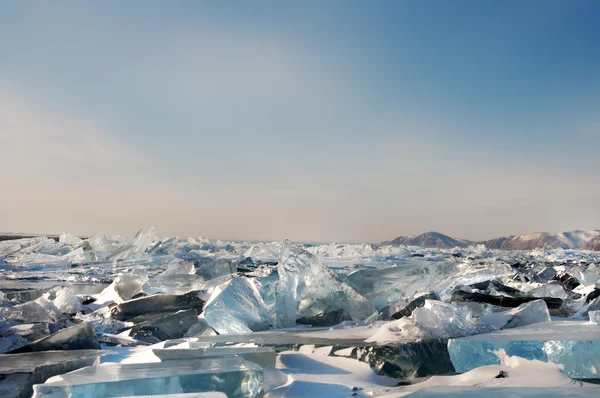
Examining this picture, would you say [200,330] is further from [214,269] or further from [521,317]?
[214,269]

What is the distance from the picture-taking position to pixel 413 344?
6.90 ft

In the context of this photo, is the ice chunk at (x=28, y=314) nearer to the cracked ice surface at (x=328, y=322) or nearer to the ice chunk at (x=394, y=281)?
A: the cracked ice surface at (x=328, y=322)

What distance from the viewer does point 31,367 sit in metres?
1.97

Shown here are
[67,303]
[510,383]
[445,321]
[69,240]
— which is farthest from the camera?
[69,240]

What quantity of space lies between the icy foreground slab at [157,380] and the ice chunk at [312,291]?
70.1 inches

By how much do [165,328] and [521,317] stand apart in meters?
2.23

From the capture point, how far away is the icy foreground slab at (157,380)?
55.7 inches

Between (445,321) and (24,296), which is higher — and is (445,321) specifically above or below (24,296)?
above

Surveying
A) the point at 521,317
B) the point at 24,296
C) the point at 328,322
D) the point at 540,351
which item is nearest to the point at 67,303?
the point at 24,296

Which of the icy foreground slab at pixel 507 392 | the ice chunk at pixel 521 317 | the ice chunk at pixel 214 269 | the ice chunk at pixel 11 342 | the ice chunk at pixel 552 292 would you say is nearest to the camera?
the icy foreground slab at pixel 507 392

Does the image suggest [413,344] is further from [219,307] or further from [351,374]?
[219,307]

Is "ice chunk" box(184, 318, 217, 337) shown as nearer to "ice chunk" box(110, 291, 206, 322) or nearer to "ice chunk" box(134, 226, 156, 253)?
"ice chunk" box(110, 291, 206, 322)

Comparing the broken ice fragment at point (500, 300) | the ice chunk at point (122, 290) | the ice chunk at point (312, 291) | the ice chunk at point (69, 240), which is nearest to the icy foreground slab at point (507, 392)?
the ice chunk at point (312, 291)

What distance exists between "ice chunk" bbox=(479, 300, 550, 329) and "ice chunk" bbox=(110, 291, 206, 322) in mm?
2202
